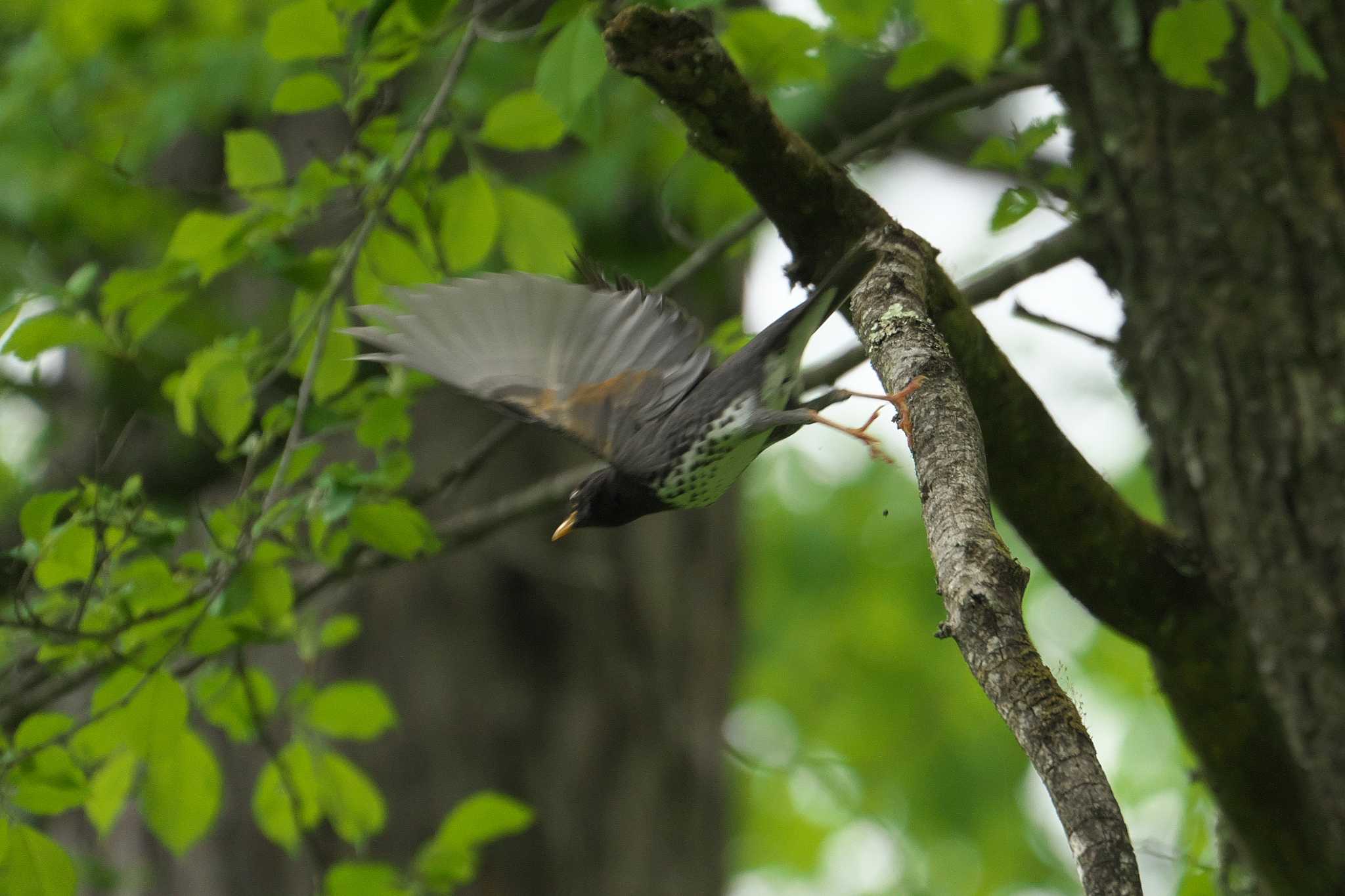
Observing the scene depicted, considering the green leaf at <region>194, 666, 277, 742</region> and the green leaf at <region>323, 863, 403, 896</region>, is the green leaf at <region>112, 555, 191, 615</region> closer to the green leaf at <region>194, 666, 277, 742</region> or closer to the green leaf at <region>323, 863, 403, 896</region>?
the green leaf at <region>194, 666, 277, 742</region>

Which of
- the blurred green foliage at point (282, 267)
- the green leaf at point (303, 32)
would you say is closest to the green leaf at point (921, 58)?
the blurred green foliage at point (282, 267)

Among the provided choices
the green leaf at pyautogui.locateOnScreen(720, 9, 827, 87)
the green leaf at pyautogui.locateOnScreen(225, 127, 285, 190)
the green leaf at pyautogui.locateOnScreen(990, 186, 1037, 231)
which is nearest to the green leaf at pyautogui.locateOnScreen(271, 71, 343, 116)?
the green leaf at pyautogui.locateOnScreen(225, 127, 285, 190)

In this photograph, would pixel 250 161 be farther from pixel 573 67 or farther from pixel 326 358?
pixel 573 67

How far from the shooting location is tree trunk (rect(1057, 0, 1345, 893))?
2727 millimetres

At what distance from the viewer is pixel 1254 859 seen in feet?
9.17

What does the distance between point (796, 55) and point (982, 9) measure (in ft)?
1.30

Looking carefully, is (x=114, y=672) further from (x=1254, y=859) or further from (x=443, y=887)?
(x=1254, y=859)

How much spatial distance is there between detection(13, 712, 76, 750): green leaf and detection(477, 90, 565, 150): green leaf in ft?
4.92

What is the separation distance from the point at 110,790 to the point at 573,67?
190 centimetres

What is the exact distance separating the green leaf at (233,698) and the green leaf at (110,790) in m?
0.20

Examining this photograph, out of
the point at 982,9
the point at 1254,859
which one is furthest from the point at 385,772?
the point at 982,9

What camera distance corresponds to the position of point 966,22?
2.61 metres

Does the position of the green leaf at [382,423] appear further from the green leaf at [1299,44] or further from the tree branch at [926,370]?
the green leaf at [1299,44]

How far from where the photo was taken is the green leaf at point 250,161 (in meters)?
2.75
